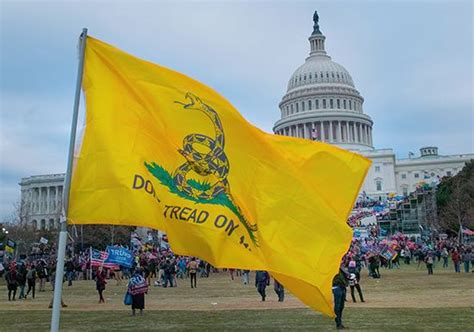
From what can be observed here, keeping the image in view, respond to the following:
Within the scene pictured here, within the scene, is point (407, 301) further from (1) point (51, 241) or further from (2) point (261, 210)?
(1) point (51, 241)

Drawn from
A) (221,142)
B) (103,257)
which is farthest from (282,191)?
(103,257)

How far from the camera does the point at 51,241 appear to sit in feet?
279

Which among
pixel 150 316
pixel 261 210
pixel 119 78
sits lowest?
pixel 150 316

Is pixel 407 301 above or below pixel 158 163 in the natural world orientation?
below

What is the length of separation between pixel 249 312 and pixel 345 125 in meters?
135

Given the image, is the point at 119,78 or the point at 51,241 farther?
the point at 51,241

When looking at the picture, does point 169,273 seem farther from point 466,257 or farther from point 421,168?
point 421,168

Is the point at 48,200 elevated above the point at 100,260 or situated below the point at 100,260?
above

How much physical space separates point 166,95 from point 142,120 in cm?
50

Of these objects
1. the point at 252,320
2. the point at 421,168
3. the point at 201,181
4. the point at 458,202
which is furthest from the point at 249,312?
the point at 421,168

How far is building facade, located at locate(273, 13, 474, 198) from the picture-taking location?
14575 cm

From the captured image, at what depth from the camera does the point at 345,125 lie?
149 m

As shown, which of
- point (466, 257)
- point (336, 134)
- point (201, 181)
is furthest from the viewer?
point (336, 134)

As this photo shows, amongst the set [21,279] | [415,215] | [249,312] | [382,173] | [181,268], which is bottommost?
[249,312]
